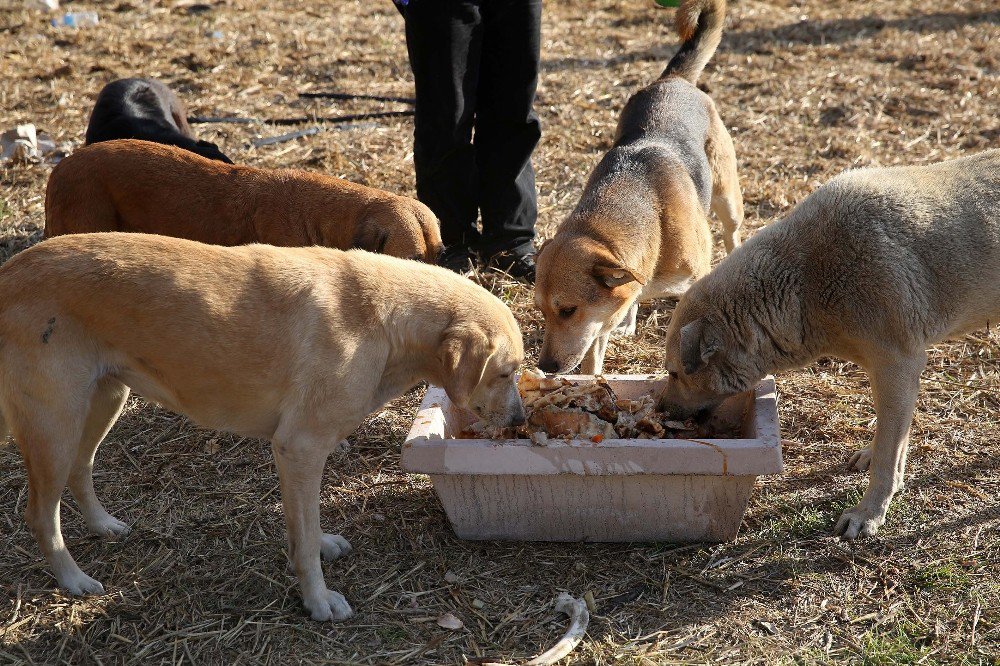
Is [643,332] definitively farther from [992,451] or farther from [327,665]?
[327,665]

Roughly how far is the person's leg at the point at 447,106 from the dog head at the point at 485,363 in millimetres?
2789

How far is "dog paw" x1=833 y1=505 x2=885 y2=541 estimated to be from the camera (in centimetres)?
401

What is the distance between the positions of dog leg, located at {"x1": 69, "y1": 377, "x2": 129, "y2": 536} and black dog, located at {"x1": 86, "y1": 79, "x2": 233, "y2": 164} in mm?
2958

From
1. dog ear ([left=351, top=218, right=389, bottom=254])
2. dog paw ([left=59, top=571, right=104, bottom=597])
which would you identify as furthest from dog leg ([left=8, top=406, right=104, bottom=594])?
dog ear ([left=351, top=218, right=389, bottom=254])

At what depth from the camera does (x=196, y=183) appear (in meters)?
5.50

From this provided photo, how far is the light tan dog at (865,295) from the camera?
13.3 feet

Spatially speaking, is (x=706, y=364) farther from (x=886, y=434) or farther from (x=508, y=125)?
(x=508, y=125)

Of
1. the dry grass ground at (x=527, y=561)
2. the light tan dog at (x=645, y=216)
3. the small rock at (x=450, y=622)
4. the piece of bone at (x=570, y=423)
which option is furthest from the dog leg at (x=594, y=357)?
the small rock at (x=450, y=622)

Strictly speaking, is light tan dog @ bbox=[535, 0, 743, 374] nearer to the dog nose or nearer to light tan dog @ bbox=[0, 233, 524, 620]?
the dog nose

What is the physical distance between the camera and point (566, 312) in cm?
495

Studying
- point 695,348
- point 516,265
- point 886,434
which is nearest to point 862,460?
point 886,434

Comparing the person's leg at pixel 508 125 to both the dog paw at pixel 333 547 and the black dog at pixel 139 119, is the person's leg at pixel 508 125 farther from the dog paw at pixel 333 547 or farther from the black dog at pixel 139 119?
the dog paw at pixel 333 547

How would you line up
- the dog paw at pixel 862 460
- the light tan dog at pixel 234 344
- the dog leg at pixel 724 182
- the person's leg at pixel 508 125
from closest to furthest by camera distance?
the light tan dog at pixel 234 344, the dog paw at pixel 862 460, the person's leg at pixel 508 125, the dog leg at pixel 724 182

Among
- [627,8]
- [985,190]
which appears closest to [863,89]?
[627,8]
